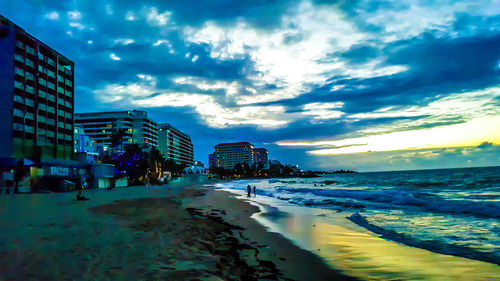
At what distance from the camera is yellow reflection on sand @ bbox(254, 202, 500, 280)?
737cm

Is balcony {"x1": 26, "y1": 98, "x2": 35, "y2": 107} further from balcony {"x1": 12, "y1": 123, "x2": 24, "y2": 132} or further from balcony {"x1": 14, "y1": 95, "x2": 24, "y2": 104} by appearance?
balcony {"x1": 12, "y1": 123, "x2": 24, "y2": 132}

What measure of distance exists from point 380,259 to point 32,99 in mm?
77237

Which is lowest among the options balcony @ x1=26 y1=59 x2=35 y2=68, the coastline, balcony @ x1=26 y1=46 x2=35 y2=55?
the coastline

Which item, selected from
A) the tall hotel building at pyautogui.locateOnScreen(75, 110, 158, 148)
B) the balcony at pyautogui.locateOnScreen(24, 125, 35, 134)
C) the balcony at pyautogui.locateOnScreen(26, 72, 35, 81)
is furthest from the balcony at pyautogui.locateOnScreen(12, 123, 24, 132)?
the tall hotel building at pyautogui.locateOnScreen(75, 110, 158, 148)

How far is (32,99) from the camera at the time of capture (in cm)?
6334

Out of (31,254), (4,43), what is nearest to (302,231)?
(31,254)

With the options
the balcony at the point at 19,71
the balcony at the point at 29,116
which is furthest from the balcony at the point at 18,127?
the balcony at the point at 19,71

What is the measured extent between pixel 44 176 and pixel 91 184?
1370 cm

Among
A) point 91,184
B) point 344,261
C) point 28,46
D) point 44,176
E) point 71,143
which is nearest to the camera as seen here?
point 344,261

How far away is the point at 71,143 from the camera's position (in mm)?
76625

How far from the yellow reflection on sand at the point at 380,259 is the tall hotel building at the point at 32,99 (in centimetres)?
6467

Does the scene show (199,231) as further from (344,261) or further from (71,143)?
(71,143)

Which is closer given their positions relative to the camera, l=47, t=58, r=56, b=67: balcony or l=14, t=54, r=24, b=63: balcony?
l=14, t=54, r=24, b=63: balcony

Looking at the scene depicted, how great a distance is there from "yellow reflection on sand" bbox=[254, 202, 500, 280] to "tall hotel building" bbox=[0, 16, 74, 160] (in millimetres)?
64671
